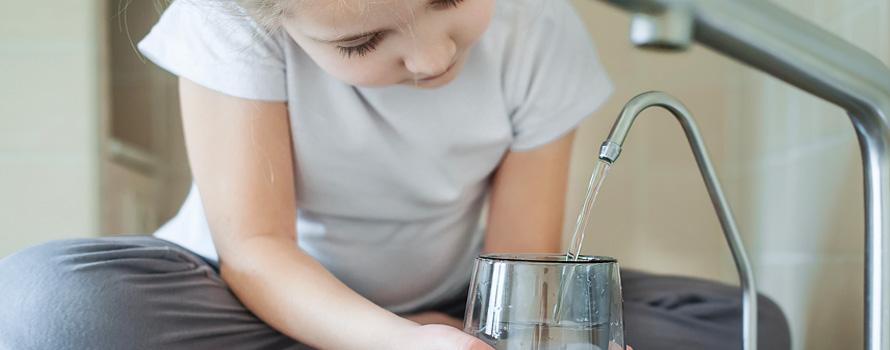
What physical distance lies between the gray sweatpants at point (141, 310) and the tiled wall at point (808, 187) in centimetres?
22

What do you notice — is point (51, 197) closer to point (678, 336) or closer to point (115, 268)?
point (115, 268)

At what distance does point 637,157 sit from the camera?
184cm

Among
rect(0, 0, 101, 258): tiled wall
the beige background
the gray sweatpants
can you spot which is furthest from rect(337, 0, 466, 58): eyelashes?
rect(0, 0, 101, 258): tiled wall

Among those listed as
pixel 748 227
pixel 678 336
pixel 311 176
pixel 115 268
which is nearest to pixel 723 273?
pixel 748 227

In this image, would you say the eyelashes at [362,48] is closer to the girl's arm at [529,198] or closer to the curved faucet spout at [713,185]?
the curved faucet spout at [713,185]

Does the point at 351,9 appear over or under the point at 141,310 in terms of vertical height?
over

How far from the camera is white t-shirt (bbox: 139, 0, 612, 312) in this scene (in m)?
0.79

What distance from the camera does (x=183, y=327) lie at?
67 cm

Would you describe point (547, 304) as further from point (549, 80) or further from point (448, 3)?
point (549, 80)

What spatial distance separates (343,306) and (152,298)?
0.16 metres

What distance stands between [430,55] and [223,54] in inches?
10.5

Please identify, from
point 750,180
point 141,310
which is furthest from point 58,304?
point 750,180

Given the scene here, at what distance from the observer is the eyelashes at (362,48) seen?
595 mm

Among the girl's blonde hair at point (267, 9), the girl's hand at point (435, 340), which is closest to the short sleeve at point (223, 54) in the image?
the girl's blonde hair at point (267, 9)
